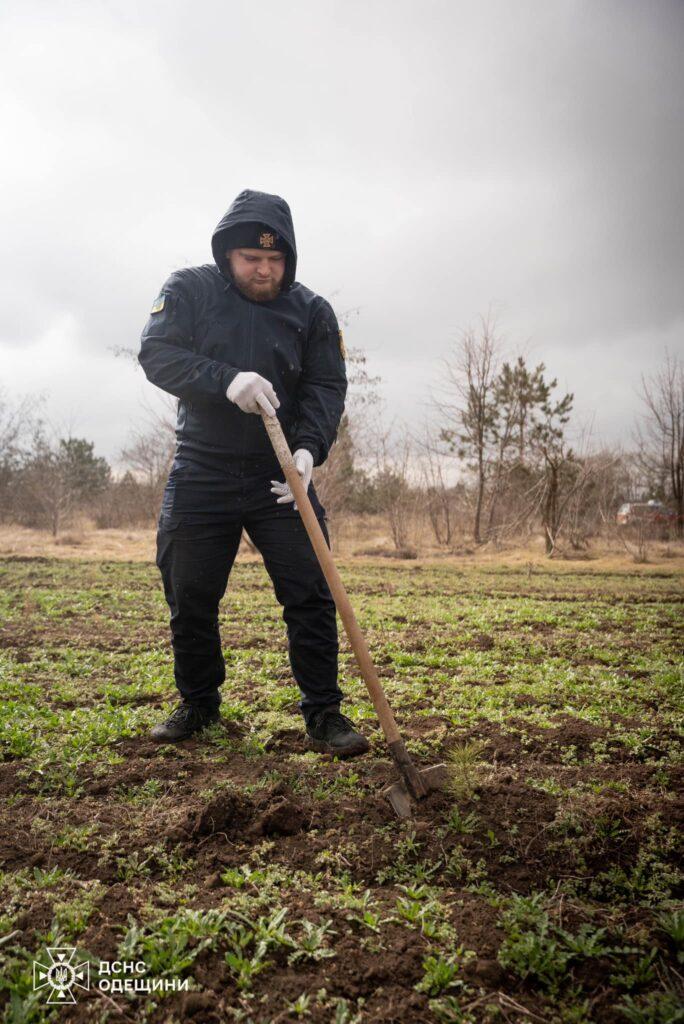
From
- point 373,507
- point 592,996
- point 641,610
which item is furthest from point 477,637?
point 373,507

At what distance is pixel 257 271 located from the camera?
303 cm

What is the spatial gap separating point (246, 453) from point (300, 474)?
32cm

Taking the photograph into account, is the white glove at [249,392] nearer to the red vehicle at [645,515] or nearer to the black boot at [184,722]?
the black boot at [184,722]

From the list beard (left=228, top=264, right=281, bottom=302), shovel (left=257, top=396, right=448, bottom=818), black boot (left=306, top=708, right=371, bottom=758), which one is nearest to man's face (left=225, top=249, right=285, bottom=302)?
beard (left=228, top=264, right=281, bottom=302)

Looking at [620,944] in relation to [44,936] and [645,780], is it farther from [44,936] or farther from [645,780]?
[44,936]

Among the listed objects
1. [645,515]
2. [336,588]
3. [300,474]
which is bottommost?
[336,588]

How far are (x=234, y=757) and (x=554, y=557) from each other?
14.5 m

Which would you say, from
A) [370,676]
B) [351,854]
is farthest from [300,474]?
[351,854]

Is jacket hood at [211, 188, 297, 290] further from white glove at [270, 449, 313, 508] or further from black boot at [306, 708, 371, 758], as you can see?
black boot at [306, 708, 371, 758]

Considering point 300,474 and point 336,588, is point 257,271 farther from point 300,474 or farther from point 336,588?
point 336,588

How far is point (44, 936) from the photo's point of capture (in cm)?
177

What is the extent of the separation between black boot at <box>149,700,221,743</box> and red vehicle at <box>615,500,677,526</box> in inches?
586

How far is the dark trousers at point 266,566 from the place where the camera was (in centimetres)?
304

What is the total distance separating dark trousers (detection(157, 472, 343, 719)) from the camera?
3.04 meters
